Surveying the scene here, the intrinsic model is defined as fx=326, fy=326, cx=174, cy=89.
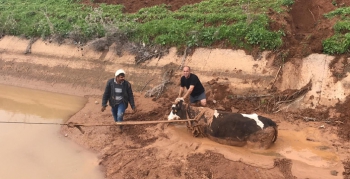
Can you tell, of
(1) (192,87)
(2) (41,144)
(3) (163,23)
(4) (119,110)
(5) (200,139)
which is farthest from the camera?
(3) (163,23)

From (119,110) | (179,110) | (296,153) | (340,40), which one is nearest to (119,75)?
(119,110)

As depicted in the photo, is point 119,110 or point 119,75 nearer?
point 119,75

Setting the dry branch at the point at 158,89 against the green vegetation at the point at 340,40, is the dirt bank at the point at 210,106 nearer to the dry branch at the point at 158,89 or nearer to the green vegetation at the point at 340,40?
the dry branch at the point at 158,89

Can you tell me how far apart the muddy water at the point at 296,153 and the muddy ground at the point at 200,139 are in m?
0.02

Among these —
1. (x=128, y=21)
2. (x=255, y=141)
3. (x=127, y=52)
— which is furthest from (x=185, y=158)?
(x=128, y=21)

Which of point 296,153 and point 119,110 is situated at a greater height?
point 119,110

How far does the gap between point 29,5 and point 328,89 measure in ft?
45.1

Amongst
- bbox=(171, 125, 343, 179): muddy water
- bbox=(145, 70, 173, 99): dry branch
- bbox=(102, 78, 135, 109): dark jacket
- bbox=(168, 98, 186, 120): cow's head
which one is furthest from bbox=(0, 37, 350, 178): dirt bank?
bbox=(102, 78, 135, 109): dark jacket

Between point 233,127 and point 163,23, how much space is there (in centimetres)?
583

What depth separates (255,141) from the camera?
253 inches

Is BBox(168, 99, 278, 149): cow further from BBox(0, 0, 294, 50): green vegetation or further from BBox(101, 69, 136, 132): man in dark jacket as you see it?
BBox(0, 0, 294, 50): green vegetation

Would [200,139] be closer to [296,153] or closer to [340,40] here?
[296,153]

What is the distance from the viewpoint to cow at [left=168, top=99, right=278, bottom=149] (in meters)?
6.37

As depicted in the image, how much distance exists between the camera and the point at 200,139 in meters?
Answer: 7.07
